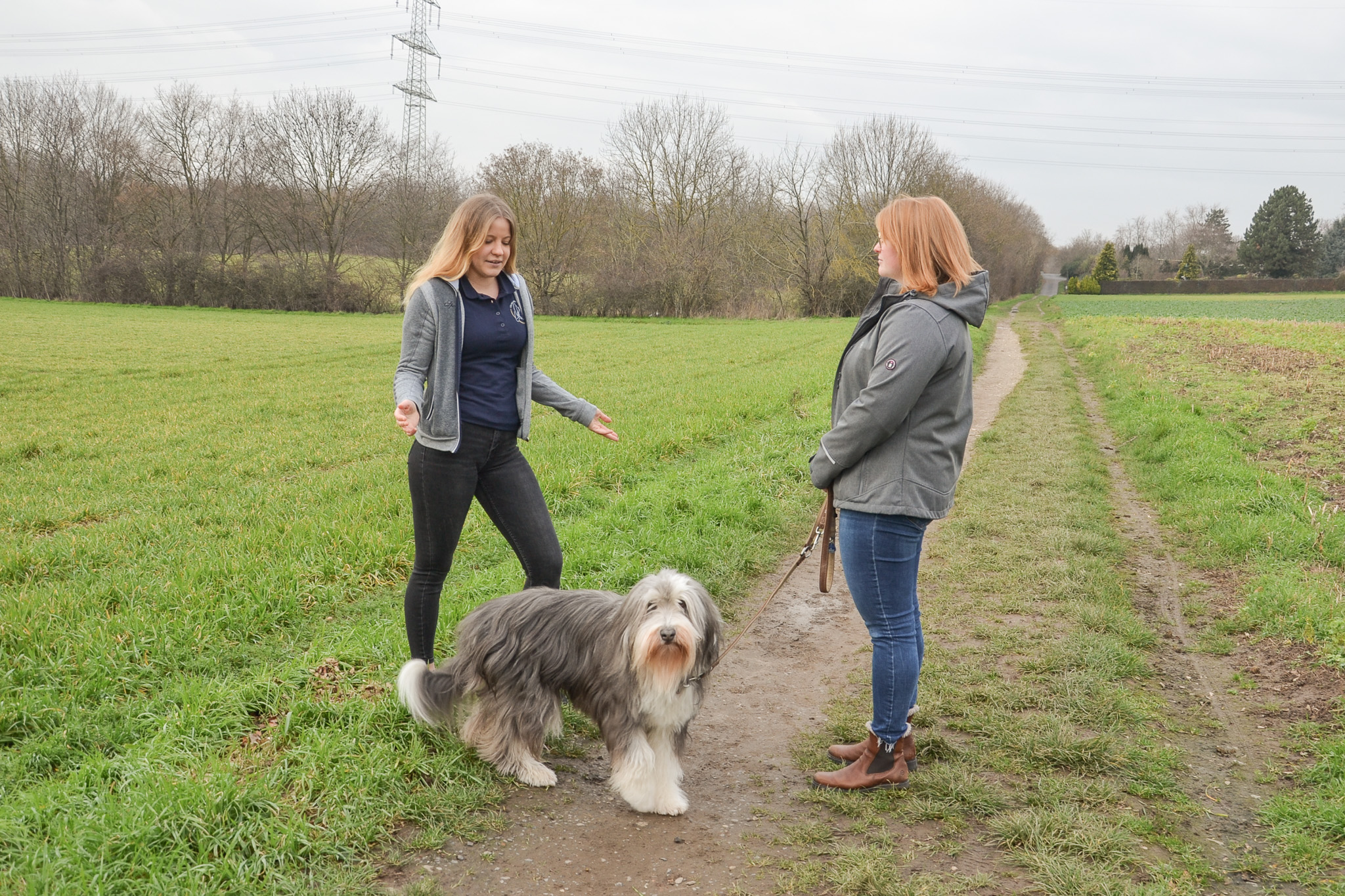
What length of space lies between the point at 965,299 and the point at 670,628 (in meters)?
1.83

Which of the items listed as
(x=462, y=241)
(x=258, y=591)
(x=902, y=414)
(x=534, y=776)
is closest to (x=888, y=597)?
(x=902, y=414)

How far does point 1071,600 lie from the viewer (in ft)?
20.6

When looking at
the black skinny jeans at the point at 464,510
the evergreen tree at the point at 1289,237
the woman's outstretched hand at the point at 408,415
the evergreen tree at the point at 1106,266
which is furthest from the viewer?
the evergreen tree at the point at 1106,266

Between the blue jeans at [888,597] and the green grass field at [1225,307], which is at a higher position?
the green grass field at [1225,307]

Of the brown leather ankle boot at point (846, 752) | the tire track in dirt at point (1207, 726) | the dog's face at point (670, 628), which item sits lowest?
the brown leather ankle boot at point (846, 752)

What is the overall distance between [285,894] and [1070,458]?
10.5 m

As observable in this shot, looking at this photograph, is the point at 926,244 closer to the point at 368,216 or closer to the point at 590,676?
the point at 590,676

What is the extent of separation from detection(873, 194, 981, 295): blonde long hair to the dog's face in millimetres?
1596

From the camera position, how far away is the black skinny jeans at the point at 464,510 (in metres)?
4.18

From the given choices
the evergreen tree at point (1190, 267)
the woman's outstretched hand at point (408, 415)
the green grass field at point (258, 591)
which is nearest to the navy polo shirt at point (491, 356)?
the woman's outstretched hand at point (408, 415)

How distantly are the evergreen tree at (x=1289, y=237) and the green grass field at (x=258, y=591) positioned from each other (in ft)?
Result: 291

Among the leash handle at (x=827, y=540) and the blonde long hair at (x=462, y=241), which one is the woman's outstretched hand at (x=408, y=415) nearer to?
the blonde long hair at (x=462, y=241)

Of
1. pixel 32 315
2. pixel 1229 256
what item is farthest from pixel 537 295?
pixel 1229 256

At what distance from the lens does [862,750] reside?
4074 mm
